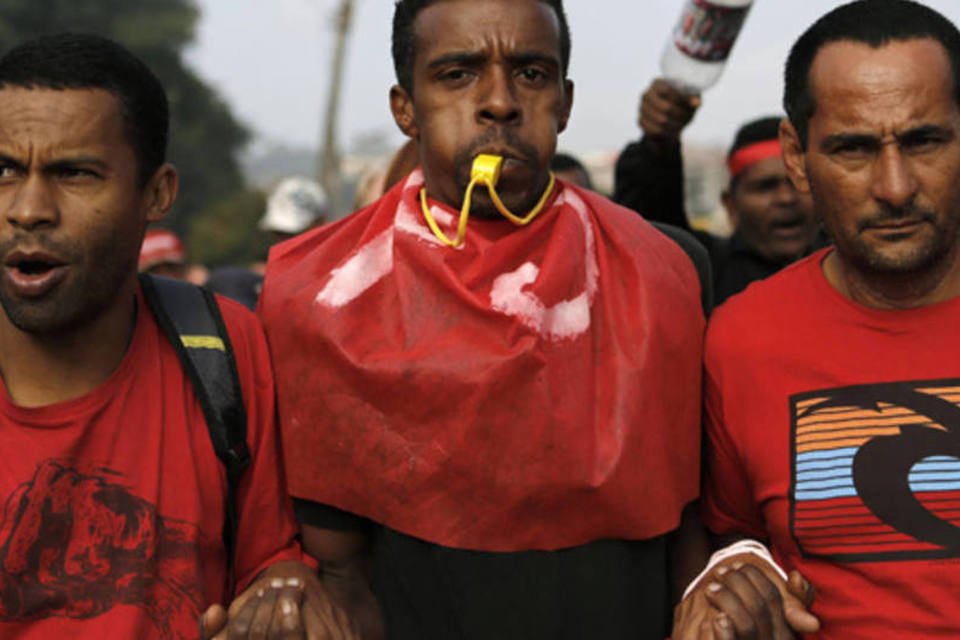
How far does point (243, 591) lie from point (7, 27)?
3268cm

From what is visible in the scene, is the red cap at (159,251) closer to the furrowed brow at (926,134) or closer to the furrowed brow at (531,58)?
the furrowed brow at (531,58)

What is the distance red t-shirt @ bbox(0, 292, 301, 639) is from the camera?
7.94 ft

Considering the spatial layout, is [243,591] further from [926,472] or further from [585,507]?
[926,472]

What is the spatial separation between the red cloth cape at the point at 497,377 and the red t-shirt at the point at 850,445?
0.14 metres

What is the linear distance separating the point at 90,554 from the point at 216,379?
1.46ft

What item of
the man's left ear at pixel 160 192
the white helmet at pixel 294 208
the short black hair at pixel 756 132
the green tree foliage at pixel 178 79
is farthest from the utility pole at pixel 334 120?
the man's left ear at pixel 160 192

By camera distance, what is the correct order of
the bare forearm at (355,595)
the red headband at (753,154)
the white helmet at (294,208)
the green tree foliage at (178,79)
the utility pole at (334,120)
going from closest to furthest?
the bare forearm at (355,595) → the red headband at (753,154) → the white helmet at (294,208) → the utility pole at (334,120) → the green tree foliage at (178,79)

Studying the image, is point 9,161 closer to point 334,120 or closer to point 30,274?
point 30,274

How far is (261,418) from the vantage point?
2.68 m

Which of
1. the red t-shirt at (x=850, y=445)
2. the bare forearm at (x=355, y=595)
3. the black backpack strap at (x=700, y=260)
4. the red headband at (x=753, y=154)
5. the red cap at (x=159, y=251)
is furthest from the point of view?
the red cap at (x=159, y=251)

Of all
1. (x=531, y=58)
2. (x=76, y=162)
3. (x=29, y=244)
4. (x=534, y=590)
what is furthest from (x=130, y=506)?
(x=531, y=58)

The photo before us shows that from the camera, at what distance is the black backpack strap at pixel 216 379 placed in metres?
2.58

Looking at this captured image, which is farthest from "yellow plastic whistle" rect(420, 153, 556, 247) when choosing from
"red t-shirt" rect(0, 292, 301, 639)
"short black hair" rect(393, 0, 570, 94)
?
"red t-shirt" rect(0, 292, 301, 639)

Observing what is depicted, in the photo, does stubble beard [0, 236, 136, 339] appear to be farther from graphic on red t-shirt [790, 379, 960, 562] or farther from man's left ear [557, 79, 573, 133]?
graphic on red t-shirt [790, 379, 960, 562]
